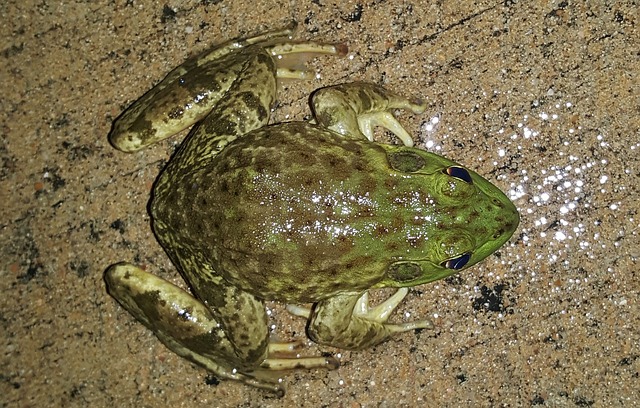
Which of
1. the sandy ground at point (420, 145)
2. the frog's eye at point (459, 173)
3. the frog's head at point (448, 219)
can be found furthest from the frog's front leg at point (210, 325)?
the frog's eye at point (459, 173)

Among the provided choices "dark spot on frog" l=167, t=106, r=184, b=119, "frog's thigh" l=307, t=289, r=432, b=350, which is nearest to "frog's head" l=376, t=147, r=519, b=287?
"frog's thigh" l=307, t=289, r=432, b=350

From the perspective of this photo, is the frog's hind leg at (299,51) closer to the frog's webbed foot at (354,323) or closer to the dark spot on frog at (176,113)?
the dark spot on frog at (176,113)

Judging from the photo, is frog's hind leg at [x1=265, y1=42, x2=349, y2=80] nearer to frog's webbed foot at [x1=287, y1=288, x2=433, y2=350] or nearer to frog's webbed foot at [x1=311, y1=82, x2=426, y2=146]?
frog's webbed foot at [x1=311, y1=82, x2=426, y2=146]

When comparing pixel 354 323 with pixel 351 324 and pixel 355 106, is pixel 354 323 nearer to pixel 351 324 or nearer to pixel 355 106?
pixel 351 324

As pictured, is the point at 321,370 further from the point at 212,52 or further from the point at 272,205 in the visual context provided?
the point at 212,52

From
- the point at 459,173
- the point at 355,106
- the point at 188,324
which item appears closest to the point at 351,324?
the point at 188,324

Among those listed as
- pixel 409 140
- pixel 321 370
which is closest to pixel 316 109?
pixel 409 140
